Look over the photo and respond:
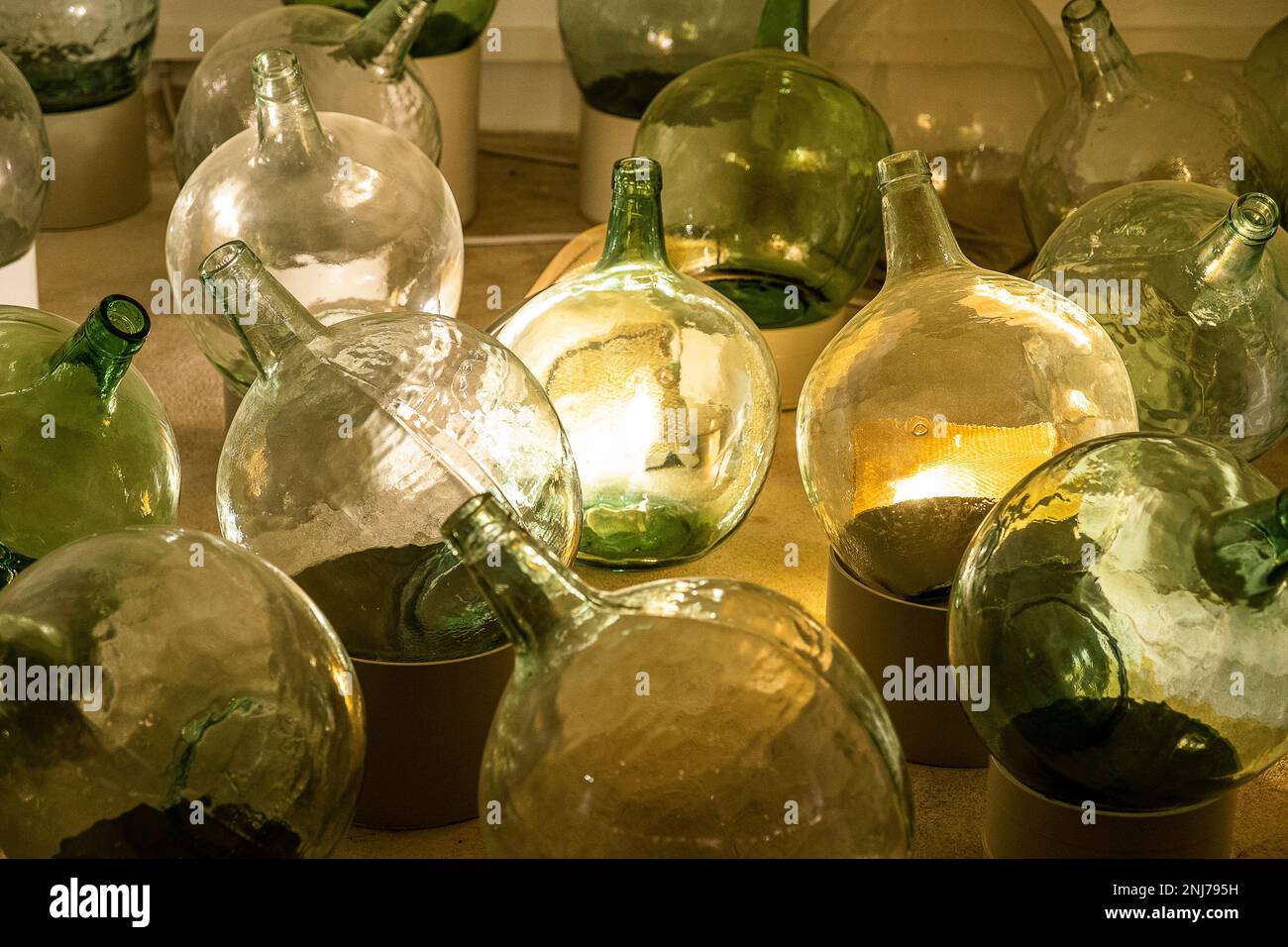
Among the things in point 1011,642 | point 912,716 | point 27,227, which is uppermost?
point 27,227

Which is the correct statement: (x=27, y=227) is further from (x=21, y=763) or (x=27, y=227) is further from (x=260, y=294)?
(x=21, y=763)

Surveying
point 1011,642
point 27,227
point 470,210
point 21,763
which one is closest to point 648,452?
point 1011,642

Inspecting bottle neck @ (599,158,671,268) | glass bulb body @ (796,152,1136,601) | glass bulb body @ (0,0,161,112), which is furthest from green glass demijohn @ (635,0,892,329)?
glass bulb body @ (0,0,161,112)

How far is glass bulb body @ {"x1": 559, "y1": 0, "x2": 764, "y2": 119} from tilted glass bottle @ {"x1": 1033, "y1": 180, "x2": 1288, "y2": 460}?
643mm

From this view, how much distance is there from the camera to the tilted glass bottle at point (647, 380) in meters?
0.97

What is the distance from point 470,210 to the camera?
182 centimetres

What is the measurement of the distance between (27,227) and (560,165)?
871 millimetres

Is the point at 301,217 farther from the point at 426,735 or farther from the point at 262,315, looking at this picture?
the point at 426,735

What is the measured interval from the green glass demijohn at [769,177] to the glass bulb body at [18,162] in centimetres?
46

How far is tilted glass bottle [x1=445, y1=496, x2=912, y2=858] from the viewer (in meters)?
0.60

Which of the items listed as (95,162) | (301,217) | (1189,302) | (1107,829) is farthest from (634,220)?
(95,162)

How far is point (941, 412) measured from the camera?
0.86m

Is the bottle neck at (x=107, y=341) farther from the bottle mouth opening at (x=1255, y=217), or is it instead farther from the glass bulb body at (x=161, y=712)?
the bottle mouth opening at (x=1255, y=217)

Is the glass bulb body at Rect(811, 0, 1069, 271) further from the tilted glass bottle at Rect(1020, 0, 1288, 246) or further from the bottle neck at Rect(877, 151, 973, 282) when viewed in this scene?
the bottle neck at Rect(877, 151, 973, 282)
